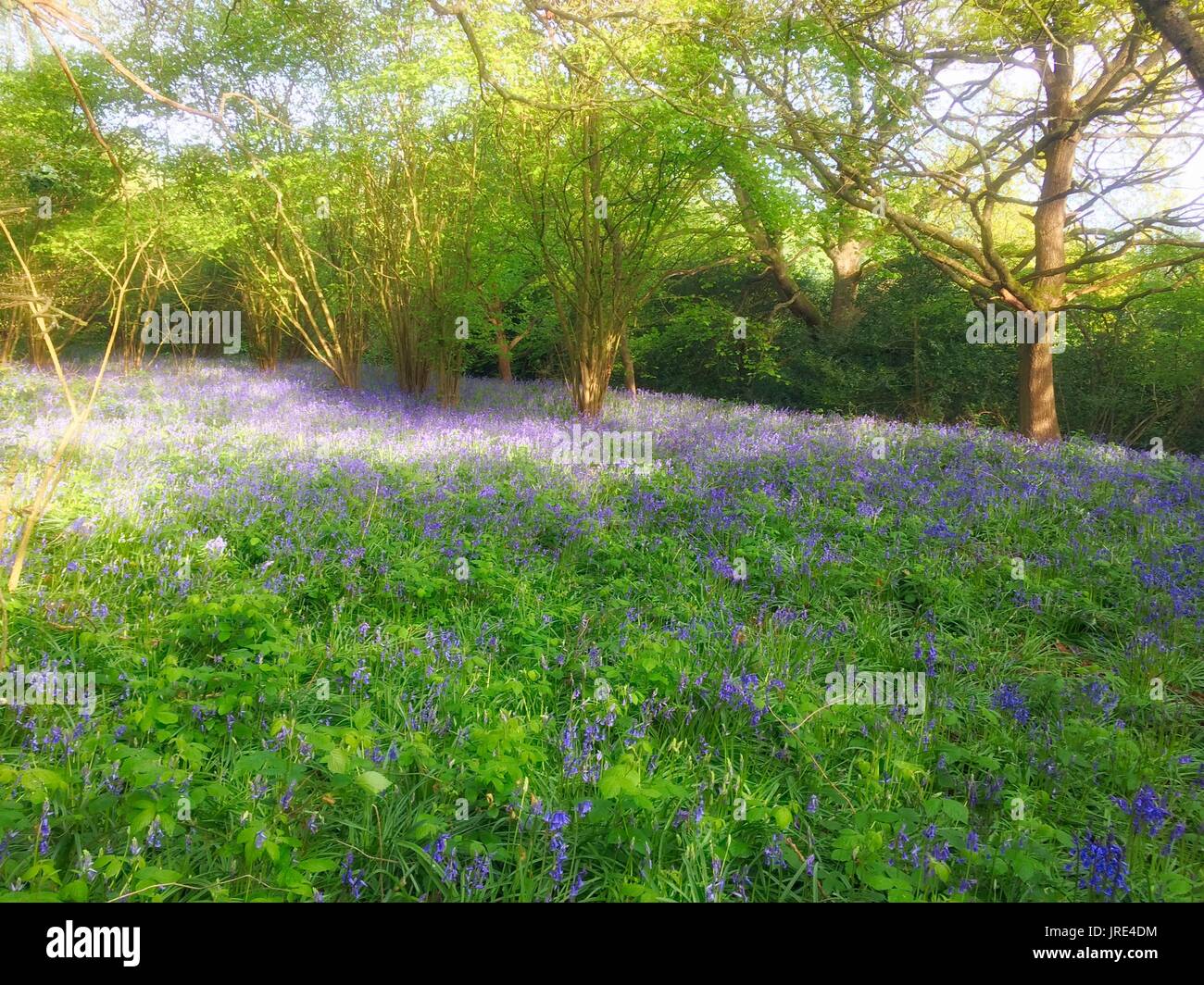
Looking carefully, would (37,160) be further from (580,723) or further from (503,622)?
(580,723)

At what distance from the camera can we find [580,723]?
123 inches

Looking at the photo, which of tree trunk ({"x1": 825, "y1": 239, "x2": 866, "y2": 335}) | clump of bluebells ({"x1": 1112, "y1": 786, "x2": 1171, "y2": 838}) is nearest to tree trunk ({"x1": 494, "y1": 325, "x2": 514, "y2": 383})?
tree trunk ({"x1": 825, "y1": 239, "x2": 866, "y2": 335})

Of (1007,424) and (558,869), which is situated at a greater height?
(1007,424)

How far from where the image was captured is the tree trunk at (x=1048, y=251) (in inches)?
399

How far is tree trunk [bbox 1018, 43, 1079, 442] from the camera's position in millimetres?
10125

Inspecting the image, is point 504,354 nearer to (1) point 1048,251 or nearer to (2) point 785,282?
(2) point 785,282

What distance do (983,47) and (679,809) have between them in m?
12.9

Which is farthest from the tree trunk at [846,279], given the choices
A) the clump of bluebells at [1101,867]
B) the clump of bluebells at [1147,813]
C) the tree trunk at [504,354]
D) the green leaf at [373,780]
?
the green leaf at [373,780]

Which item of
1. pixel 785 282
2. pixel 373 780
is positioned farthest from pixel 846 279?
pixel 373 780

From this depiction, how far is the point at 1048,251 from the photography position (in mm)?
10500

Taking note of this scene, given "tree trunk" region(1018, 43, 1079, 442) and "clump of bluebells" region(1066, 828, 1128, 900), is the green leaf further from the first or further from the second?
"tree trunk" region(1018, 43, 1079, 442)

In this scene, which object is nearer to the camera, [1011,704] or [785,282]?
[1011,704]

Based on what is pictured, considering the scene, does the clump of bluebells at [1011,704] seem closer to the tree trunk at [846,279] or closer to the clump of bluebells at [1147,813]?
the clump of bluebells at [1147,813]

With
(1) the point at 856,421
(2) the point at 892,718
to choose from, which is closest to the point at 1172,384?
(1) the point at 856,421
